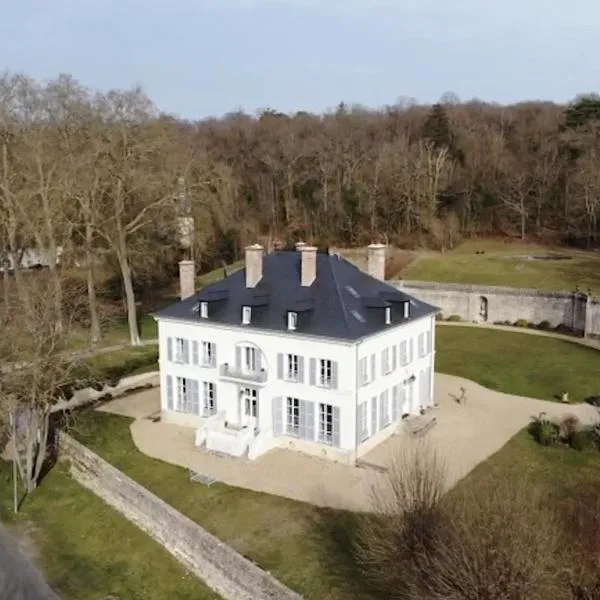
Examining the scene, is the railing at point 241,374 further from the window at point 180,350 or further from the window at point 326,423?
the window at point 326,423

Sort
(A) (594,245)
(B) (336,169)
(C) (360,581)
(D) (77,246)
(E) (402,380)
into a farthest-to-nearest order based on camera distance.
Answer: (B) (336,169) → (A) (594,245) → (D) (77,246) → (E) (402,380) → (C) (360,581)

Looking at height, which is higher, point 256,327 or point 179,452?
point 256,327

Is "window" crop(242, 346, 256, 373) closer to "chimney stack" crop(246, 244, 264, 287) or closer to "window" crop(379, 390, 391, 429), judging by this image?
"chimney stack" crop(246, 244, 264, 287)

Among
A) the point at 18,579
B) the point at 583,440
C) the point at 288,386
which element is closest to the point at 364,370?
the point at 288,386

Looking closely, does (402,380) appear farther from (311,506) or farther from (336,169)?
(336,169)

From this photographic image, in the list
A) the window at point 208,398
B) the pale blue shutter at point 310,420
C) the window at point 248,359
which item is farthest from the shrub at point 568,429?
the window at point 208,398

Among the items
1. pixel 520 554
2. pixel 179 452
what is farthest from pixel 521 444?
pixel 520 554

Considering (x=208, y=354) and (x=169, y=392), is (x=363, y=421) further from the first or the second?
(x=169, y=392)
